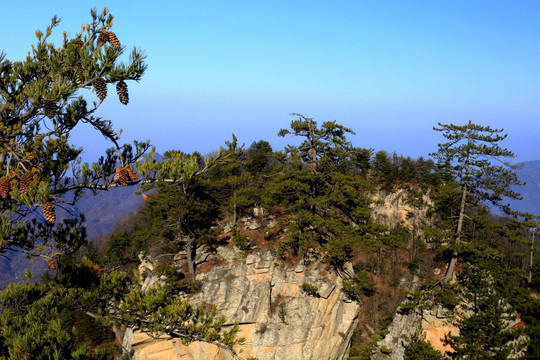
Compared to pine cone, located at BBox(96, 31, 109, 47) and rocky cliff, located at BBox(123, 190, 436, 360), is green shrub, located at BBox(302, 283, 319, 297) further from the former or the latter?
pine cone, located at BBox(96, 31, 109, 47)

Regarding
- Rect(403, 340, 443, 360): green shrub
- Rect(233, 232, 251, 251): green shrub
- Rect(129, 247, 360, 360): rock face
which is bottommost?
Rect(403, 340, 443, 360): green shrub

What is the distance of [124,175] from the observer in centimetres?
584

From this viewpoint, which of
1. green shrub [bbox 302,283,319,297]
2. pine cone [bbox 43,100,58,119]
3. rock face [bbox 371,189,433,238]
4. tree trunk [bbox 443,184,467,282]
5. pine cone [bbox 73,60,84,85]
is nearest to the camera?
pine cone [bbox 43,100,58,119]

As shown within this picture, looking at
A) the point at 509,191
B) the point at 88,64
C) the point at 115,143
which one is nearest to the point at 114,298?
the point at 115,143

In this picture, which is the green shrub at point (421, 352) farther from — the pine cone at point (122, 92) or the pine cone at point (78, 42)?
the pine cone at point (78, 42)

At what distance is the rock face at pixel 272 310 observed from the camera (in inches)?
890

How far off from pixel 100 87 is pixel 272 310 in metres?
20.9

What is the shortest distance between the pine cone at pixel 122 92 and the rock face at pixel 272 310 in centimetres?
1902

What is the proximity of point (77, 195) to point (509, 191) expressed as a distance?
92.0 ft

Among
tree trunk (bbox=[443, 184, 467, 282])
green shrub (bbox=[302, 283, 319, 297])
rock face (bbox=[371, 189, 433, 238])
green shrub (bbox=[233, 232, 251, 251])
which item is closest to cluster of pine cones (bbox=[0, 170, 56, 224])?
green shrub (bbox=[302, 283, 319, 297])

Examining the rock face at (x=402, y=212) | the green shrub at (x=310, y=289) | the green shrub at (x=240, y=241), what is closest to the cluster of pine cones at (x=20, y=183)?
the green shrub at (x=310, y=289)

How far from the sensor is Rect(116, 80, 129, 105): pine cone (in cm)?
609

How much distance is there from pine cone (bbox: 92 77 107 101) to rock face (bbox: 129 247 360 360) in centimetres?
1918

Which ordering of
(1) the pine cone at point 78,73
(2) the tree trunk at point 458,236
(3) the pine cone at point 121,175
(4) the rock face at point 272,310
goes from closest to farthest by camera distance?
1. (3) the pine cone at point 121,175
2. (1) the pine cone at point 78,73
3. (4) the rock face at point 272,310
4. (2) the tree trunk at point 458,236
